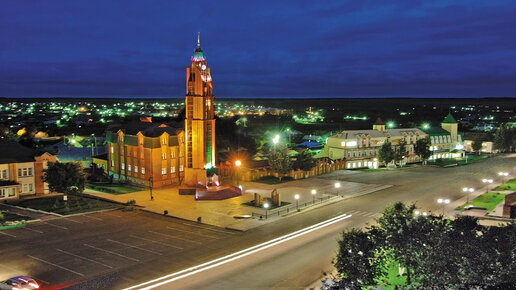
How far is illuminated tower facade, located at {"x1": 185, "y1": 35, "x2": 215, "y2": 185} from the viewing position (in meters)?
59.2

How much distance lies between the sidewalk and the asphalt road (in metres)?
2.01

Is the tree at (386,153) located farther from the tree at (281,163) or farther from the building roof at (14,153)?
the building roof at (14,153)

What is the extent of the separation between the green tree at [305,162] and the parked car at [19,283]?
4578cm

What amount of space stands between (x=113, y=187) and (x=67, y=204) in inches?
457

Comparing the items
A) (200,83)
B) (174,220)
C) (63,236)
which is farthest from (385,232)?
(200,83)

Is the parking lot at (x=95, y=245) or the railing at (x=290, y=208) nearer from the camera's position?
the parking lot at (x=95, y=245)

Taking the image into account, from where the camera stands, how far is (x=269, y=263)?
97.8 ft

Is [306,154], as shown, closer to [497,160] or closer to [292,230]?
[292,230]

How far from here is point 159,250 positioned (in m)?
33.0

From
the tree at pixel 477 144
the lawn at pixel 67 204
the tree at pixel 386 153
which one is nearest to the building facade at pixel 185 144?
the lawn at pixel 67 204

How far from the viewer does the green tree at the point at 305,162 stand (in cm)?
6638

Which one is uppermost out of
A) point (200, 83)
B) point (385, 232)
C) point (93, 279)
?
point (200, 83)

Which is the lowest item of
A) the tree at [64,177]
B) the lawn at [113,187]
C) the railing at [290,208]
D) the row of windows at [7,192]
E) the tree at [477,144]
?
the railing at [290,208]

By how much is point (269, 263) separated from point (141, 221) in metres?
16.9
